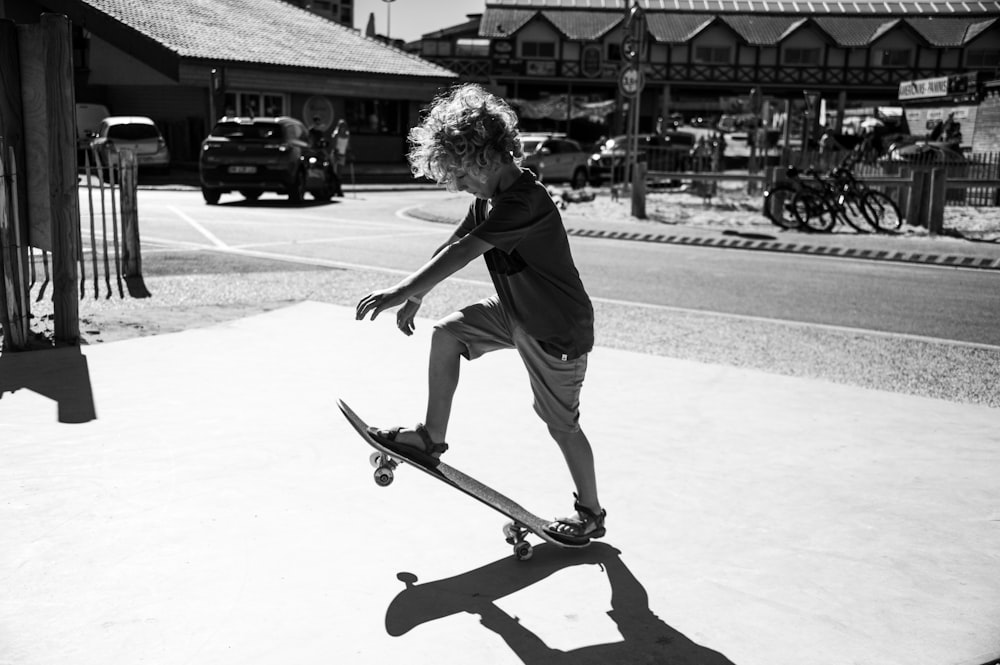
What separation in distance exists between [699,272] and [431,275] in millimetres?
8848

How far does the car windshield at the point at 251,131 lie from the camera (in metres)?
20.2

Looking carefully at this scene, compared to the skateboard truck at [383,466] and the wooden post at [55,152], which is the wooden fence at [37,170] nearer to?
the wooden post at [55,152]

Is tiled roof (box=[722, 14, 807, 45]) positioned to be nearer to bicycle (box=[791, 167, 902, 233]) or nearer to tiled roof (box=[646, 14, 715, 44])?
tiled roof (box=[646, 14, 715, 44])

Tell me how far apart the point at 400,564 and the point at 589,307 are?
A: 1076 millimetres

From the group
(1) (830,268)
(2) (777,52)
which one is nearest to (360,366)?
(1) (830,268)

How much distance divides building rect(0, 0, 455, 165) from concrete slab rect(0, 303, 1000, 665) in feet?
89.0

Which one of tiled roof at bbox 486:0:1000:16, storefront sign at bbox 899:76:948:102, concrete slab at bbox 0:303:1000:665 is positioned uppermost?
tiled roof at bbox 486:0:1000:16

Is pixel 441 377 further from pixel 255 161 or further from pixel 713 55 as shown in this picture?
pixel 713 55

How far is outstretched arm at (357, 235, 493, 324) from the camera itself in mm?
3205

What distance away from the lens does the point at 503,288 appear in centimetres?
347

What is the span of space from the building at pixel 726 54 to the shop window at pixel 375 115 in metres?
25.7

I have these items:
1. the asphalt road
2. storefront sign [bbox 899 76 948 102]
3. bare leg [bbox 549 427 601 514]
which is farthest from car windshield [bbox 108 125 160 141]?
bare leg [bbox 549 427 601 514]

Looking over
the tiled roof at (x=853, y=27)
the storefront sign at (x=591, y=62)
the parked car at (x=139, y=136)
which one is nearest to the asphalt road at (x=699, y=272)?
the parked car at (x=139, y=136)

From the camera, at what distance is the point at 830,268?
1247 cm
